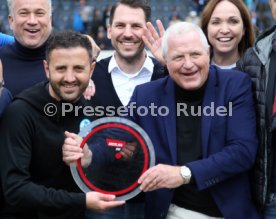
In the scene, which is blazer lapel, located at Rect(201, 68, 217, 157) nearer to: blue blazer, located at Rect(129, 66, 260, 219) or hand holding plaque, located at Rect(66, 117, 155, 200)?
blue blazer, located at Rect(129, 66, 260, 219)

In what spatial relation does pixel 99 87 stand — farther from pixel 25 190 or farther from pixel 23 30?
pixel 25 190

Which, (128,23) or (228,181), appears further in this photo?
(128,23)

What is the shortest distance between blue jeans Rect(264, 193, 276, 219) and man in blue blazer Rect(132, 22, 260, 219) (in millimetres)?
74

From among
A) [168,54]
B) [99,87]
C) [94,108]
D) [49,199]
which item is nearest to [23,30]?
[99,87]

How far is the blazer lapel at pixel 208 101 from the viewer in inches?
118

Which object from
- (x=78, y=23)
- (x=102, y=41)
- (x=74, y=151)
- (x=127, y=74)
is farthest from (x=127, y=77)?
(x=78, y=23)

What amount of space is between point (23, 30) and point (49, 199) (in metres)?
1.47

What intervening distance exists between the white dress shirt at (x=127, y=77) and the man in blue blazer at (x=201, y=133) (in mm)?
782

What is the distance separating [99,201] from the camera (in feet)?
9.34

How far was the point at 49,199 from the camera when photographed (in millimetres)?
2826

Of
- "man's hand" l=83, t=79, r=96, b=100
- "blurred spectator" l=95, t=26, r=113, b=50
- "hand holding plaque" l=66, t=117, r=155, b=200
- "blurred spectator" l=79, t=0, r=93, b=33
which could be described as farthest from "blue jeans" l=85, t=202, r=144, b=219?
"blurred spectator" l=79, t=0, r=93, b=33

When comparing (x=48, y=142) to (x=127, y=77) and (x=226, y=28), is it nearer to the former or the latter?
(x=127, y=77)

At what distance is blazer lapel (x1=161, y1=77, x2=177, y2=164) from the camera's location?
119 inches

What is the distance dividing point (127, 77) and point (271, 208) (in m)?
1.42
